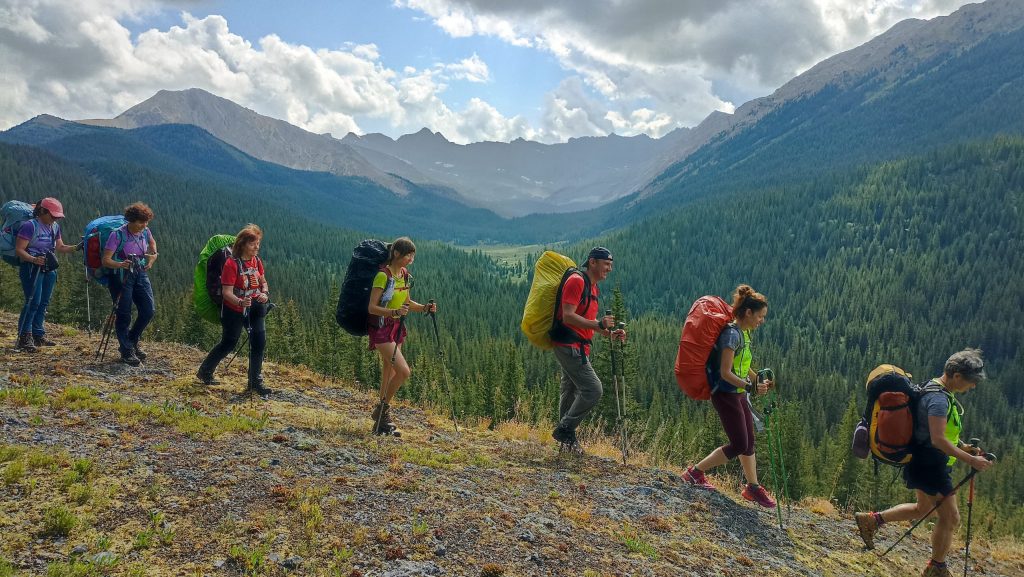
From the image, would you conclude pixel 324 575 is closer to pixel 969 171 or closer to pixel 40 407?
pixel 40 407

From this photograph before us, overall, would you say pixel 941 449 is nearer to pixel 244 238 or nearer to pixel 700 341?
pixel 700 341

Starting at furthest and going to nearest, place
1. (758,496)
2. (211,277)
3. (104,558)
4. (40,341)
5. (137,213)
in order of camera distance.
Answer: (40,341) → (137,213) → (211,277) → (758,496) → (104,558)

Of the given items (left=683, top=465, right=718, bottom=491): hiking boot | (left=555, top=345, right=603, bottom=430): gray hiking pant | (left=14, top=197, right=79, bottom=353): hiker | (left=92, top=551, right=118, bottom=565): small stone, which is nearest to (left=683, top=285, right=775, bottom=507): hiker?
(left=683, top=465, right=718, bottom=491): hiking boot

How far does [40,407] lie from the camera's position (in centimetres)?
720

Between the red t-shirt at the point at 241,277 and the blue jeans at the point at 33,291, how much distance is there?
14.2ft

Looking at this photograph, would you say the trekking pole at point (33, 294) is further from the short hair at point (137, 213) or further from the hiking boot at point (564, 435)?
the hiking boot at point (564, 435)

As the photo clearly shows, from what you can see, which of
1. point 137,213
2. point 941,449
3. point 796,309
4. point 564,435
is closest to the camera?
point 941,449

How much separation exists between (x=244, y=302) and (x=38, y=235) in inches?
196

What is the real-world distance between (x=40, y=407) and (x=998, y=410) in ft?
416

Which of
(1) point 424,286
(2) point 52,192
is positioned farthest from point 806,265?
(2) point 52,192

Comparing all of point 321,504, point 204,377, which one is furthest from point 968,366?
point 204,377

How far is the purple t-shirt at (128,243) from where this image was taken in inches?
382

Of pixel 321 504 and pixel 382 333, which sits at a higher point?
pixel 382 333

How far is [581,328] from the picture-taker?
8.16m
